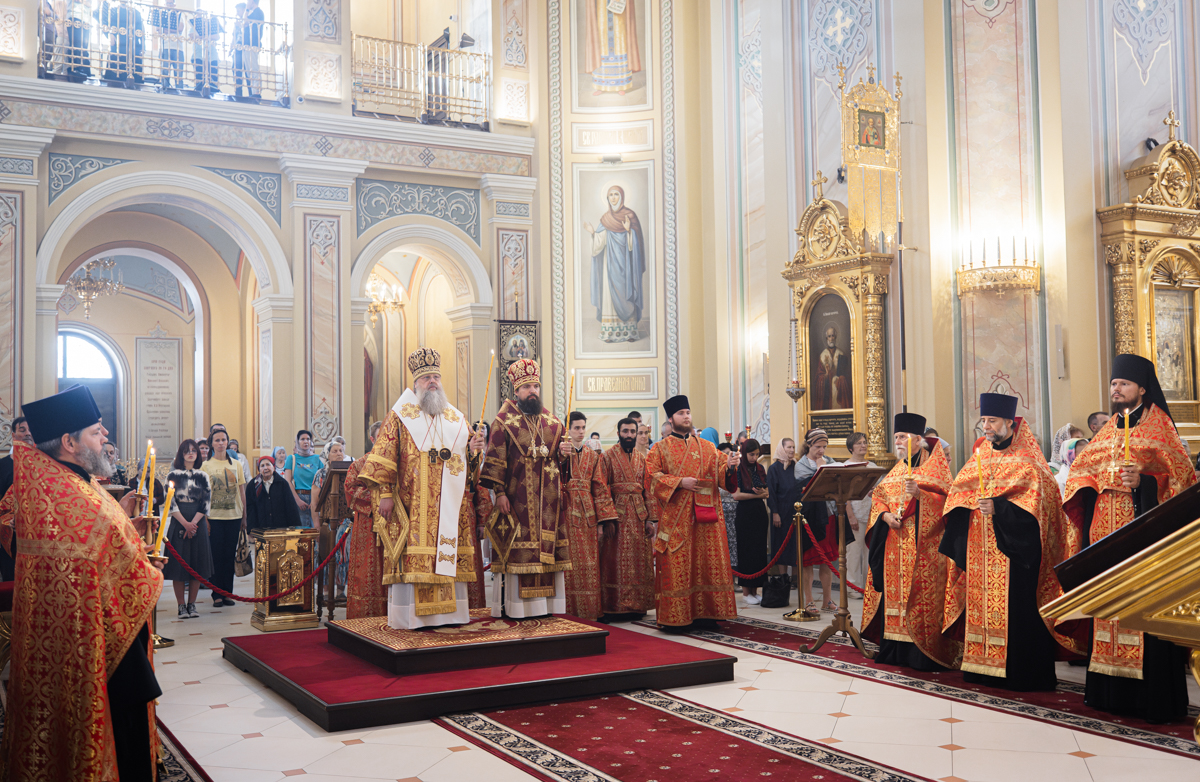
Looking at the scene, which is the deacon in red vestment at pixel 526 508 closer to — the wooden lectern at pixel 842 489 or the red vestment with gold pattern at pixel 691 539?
the red vestment with gold pattern at pixel 691 539

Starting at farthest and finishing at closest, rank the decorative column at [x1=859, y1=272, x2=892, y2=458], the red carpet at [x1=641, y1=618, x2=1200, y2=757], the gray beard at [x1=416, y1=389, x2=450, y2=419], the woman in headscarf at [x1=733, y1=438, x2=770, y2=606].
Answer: the decorative column at [x1=859, y1=272, x2=892, y2=458] → the woman in headscarf at [x1=733, y1=438, x2=770, y2=606] → the gray beard at [x1=416, y1=389, x2=450, y2=419] → the red carpet at [x1=641, y1=618, x2=1200, y2=757]

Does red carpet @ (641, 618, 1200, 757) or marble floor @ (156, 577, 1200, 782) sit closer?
marble floor @ (156, 577, 1200, 782)

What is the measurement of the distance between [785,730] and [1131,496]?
2.21 m

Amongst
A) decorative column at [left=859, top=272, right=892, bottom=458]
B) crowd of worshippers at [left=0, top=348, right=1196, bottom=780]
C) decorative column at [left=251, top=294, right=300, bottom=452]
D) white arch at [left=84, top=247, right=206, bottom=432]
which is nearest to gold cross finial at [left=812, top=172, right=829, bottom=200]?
decorative column at [left=859, top=272, right=892, bottom=458]

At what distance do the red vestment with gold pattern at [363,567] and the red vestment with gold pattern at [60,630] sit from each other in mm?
4171

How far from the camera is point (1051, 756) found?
14.8 ft

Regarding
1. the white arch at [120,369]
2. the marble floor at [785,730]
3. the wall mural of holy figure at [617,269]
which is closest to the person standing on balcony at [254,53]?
the wall mural of holy figure at [617,269]

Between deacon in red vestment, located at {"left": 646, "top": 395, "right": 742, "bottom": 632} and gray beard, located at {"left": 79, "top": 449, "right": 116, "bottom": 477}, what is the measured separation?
15.5 ft

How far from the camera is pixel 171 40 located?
1314cm

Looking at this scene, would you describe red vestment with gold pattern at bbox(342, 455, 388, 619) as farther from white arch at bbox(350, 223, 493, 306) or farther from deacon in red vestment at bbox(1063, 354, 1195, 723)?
white arch at bbox(350, 223, 493, 306)

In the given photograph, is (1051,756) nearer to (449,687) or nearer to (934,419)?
(449,687)

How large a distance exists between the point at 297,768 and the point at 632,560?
433cm

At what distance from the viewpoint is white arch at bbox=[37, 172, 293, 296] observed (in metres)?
12.2

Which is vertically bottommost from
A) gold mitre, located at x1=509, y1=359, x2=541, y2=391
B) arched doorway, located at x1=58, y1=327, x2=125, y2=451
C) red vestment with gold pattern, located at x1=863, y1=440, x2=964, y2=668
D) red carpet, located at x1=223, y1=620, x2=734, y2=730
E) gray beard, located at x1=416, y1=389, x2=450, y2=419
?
red carpet, located at x1=223, y1=620, x2=734, y2=730
